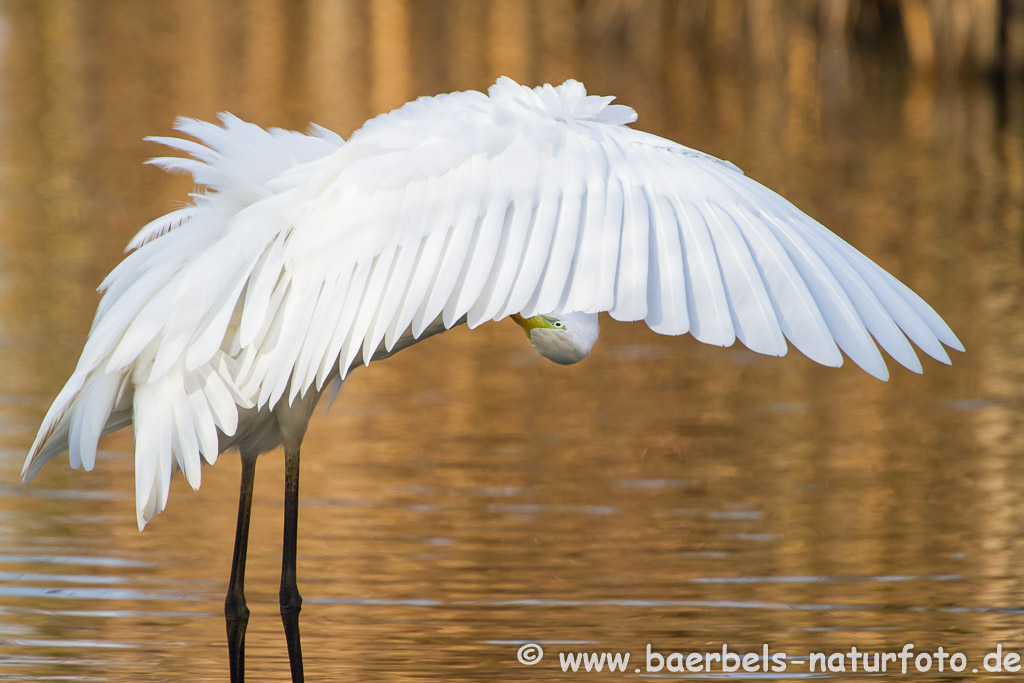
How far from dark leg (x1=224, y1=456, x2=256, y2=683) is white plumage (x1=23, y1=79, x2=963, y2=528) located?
0.39 m

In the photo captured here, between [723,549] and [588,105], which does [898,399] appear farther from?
[588,105]

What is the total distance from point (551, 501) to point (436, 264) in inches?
136

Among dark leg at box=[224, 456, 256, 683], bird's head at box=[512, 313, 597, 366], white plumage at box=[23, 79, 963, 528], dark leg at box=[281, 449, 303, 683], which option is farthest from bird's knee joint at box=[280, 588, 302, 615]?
bird's head at box=[512, 313, 597, 366]

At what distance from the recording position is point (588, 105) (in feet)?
16.0

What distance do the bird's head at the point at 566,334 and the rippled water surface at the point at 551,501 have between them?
4.17 feet

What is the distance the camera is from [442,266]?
441 cm

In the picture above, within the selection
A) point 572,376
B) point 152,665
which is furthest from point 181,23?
point 152,665

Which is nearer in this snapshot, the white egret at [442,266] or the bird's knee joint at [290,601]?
the white egret at [442,266]

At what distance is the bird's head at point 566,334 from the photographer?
479cm
